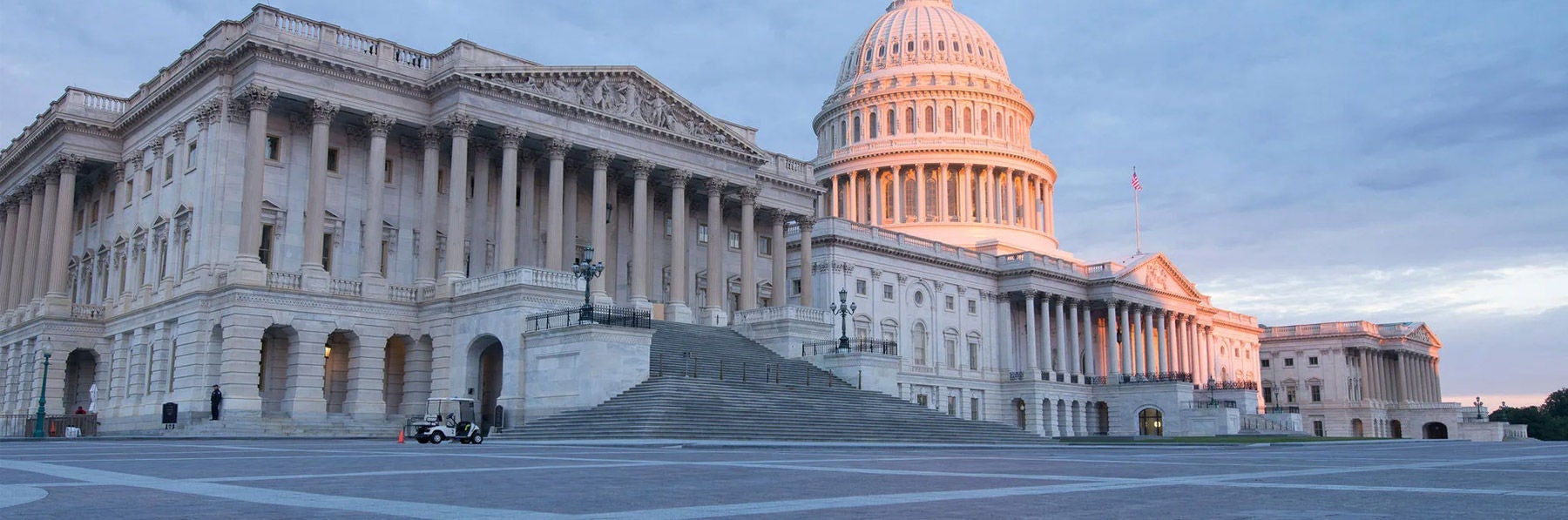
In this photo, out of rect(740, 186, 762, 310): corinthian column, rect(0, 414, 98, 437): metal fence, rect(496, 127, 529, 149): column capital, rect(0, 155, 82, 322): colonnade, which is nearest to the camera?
rect(0, 414, 98, 437): metal fence

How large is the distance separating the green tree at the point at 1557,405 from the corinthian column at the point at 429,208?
561 ft

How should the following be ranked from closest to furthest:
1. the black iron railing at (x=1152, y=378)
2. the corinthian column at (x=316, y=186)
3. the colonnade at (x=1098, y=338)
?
1. the corinthian column at (x=316, y=186)
2. the black iron railing at (x=1152, y=378)
3. the colonnade at (x=1098, y=338)

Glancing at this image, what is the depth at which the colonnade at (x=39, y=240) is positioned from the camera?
192 ft

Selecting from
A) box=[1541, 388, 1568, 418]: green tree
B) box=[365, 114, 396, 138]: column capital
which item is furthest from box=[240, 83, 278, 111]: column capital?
box=[1541, 388, 1568, 418]: green tree

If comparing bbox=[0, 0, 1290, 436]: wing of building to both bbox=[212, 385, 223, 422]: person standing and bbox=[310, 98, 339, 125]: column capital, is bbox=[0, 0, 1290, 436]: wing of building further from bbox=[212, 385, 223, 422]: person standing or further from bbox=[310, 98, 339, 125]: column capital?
bbox=[212, 385, 223, 422]: person standing

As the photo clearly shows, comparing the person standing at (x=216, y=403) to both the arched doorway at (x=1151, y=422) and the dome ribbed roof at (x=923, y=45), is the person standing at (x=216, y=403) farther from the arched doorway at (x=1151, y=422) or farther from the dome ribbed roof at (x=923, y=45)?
the dome ribbed roof at (x=923, y=45)

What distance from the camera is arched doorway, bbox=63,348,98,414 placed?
188ft

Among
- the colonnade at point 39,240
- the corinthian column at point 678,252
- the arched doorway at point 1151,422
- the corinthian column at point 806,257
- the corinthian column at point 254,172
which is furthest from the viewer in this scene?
the arched doorway at point 1151,422

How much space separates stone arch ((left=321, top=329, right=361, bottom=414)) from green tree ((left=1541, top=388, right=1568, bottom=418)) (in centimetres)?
17370

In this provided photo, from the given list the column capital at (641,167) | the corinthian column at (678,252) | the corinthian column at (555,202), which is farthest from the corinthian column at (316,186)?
the corinthian column at (678,252)

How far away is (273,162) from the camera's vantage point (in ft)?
164

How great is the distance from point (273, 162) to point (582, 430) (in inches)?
776

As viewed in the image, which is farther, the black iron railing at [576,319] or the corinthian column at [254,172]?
the corinthian column at [254,172]

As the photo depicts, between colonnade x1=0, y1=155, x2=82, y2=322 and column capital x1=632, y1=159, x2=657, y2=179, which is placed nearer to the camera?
column capital x1=632, y1=159, x2=657, y2=179
